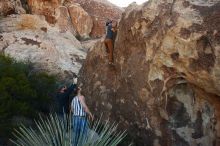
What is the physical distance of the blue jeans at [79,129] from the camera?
9445 mm

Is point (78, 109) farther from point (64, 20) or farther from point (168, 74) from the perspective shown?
point (64, 20)

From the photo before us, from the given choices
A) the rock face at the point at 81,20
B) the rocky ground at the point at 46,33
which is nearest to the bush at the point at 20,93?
the rocky ground at the point at 46,33

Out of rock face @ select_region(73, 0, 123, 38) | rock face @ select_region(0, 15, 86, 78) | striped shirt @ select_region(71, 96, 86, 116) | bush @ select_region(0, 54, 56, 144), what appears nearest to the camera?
striped shirt @ select_region(71, 96, 86, 116)

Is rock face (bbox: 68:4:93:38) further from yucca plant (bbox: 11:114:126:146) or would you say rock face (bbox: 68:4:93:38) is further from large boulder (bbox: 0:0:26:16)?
yucca plant (bbox: 11:114:126:146)

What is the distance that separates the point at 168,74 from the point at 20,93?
490 cm

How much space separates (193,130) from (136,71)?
2.00 meters

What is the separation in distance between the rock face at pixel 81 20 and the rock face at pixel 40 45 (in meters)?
6.19

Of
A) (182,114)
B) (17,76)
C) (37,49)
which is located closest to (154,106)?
(182,114)

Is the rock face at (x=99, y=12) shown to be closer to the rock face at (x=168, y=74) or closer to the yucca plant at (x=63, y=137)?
the rock face at (x=168, y=74)

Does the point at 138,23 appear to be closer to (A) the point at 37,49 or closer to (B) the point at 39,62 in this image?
(B) the point at 39,62

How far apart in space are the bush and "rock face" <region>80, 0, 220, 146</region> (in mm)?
2288

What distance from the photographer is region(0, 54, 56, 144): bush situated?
12.7 meters

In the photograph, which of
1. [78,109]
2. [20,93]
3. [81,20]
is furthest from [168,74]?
[81,20]

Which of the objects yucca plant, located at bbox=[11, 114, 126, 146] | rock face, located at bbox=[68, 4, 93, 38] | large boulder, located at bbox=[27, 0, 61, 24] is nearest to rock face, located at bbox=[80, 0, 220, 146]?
yucca plant, located at bbox=[11, 114, 126, 146]
